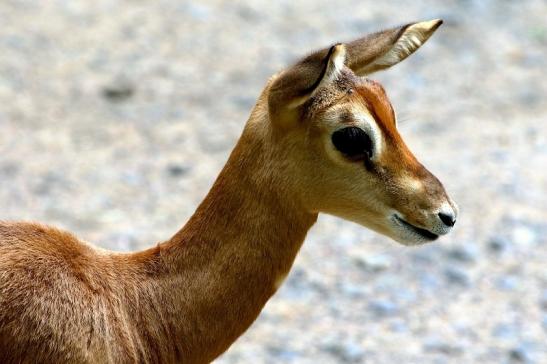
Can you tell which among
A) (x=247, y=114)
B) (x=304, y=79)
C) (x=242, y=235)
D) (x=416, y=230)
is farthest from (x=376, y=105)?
(x=247, y=114)

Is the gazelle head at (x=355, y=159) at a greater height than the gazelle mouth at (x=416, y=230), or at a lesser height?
A: greater

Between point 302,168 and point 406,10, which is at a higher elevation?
point 406,10

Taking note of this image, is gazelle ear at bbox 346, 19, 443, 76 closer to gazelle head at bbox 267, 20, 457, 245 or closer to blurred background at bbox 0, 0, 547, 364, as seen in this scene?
gazelle head at bbox 267, 20, 457, 245

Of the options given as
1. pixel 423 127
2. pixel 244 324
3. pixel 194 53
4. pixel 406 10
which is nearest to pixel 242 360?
pixel 244 324

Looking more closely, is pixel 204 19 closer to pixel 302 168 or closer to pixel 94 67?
pixel 94 67

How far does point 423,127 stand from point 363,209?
18.8ft

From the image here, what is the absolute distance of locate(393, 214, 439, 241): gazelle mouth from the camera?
A: 14.4ft

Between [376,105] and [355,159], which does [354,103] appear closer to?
[376,105]

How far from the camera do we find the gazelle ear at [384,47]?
4621 mm

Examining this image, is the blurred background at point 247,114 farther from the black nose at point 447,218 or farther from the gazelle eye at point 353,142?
the gazelle eye at point 353,142

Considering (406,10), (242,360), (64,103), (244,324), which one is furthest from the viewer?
(406,10)

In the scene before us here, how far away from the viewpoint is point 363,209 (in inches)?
175

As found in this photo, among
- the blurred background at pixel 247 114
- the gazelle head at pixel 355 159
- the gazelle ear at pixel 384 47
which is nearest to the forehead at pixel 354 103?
the gazelle head at pixel 355 159

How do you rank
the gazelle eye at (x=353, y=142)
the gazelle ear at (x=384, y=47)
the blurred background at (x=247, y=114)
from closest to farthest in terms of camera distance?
the gazelle eye at (x=353, y=142) → the gazelle ear at (x=384, y=47) → the blurred background at (x=247, y=114)
